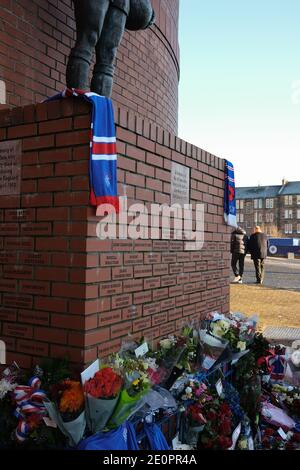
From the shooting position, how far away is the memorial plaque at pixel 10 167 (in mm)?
2738

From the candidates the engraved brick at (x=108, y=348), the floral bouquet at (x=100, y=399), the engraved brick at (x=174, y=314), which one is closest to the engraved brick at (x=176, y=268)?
the engraved brick at (x=174, y=314)

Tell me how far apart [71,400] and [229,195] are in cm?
297

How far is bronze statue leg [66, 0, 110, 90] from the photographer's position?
124 inches

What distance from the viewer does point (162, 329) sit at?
3.33 metres

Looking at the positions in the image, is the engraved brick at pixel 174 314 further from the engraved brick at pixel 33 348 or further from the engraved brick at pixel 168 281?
the engraved brick at pixel 33 348

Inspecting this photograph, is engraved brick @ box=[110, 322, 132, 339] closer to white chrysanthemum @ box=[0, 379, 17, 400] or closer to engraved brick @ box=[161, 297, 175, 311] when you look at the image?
engraved brick @ box=[161, 297, 175, 311]

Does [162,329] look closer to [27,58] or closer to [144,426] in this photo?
[144,426]

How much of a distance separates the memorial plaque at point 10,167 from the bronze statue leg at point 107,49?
881 millimetres

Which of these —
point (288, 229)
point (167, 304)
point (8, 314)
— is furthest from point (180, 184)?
point (288, 229)

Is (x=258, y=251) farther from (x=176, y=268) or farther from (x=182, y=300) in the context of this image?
(x=176, y=268)

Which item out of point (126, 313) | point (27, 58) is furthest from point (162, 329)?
point (27, 58)

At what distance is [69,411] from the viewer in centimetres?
206

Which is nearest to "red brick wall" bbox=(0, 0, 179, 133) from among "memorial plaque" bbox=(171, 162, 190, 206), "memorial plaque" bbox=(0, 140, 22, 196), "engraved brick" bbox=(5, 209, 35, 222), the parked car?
"memorial plaque" bbox=(0, 140, 22, 196)

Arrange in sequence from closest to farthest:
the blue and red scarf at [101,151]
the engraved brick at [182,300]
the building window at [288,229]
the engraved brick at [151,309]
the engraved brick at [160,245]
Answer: the blue and red scarf at [101,151]
the engraved brick at [151,309]
the engraved brick at [160,245]
the engraved brick at [182,300]
the building window at [288,229]
